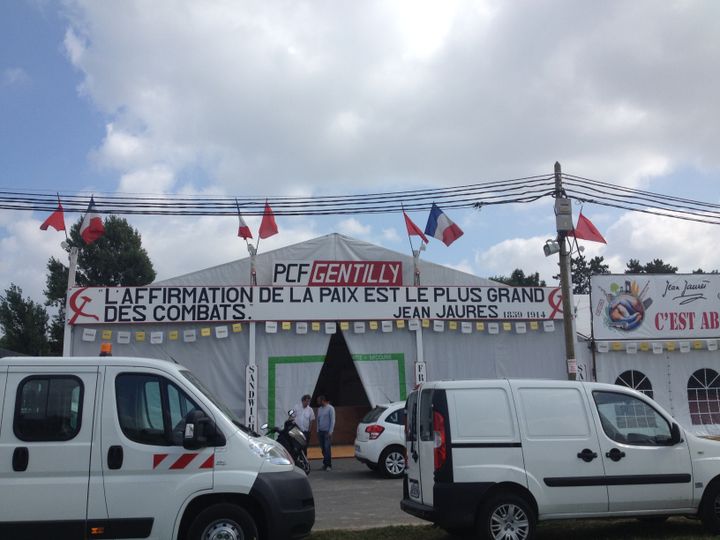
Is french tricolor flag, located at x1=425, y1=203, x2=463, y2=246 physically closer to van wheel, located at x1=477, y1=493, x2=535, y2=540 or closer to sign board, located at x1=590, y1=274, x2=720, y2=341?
sign board, located at x1=590, y1=274, x2=720, y2=341

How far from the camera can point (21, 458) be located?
6.46m

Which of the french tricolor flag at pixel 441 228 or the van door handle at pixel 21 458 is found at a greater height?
the french tricolor flag at pixel 441 228

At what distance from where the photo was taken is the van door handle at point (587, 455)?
762cm

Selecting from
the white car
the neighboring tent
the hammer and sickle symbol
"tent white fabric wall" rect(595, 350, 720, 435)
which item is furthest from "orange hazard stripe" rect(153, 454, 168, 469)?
"tent white fabric wall" rect(595, 350, 720, 435)

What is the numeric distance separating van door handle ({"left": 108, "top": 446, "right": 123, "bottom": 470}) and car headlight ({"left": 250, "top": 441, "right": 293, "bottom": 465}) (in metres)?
1.23

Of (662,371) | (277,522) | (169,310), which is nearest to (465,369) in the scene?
(662,371)

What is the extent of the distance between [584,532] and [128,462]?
5.54m

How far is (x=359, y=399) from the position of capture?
979 inches

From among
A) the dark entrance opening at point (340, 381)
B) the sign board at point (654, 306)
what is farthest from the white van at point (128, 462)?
the dark entrance opening at point (340, 381)

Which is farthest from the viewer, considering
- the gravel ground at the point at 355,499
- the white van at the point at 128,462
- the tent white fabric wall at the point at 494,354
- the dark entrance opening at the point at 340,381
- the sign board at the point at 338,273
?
the dark entrance opening at the point at 340,381

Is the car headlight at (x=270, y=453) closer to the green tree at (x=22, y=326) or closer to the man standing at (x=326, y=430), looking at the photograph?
the man standing at (x=326, y=430)

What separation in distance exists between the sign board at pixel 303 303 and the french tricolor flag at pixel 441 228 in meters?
1.58

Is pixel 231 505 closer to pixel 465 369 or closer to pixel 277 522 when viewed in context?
pixel 277 522

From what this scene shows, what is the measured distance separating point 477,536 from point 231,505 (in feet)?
8.69
